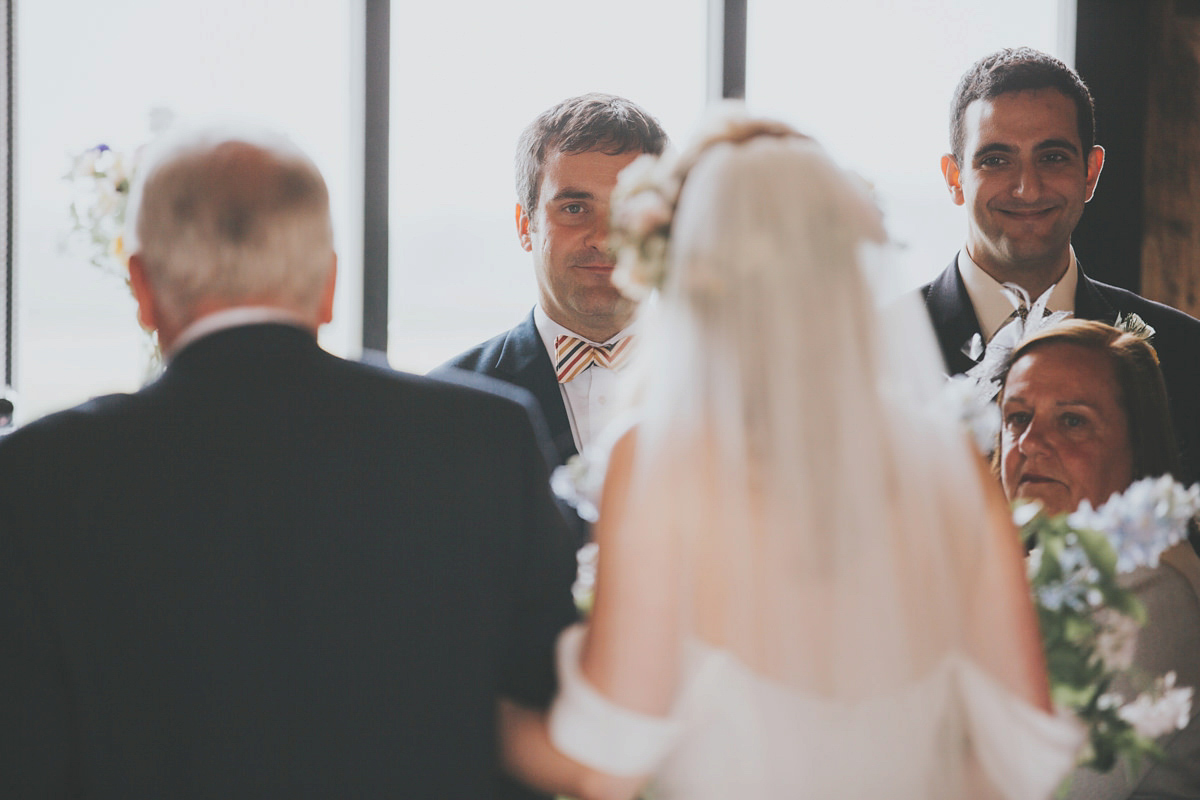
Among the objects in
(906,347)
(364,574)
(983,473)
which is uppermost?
(906,347)

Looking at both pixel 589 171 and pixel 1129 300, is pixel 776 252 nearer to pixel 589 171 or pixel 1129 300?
pixel 589 171

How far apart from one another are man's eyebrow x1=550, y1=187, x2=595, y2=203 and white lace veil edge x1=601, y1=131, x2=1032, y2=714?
1.33 meters

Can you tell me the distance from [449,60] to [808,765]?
10.5ft

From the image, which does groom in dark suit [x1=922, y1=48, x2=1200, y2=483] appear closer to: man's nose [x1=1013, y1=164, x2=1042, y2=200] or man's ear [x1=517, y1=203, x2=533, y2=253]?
man's nose [x1=1013, y1=164, x2=1042, y2=200]

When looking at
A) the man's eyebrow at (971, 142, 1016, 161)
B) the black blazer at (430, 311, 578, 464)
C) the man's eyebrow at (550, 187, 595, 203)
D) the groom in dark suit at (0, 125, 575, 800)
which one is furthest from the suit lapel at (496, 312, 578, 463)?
the groom in dark suit at (0, 125, 575, 800)

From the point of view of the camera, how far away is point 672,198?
137 cm

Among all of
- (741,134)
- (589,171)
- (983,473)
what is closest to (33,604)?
(741,134)

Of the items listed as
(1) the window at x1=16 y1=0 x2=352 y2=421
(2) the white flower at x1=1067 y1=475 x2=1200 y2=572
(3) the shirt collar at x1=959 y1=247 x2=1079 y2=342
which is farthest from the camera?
(1) the window at x1=16 y1=0 x2=352 y2=421

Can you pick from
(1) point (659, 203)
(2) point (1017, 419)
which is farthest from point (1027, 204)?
(1) point (659, 203)

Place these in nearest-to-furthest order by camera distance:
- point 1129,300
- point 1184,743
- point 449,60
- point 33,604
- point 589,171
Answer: point 33,604 < point 1184,743 < point 589,171 < point 1129,300 < point 449,60

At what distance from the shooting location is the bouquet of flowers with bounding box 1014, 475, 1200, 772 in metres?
1.45

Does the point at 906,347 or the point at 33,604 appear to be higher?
the point at 906,347

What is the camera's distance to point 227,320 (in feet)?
4.05

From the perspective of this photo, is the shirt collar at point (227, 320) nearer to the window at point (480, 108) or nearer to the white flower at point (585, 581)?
the white flower at point (585, 581)
